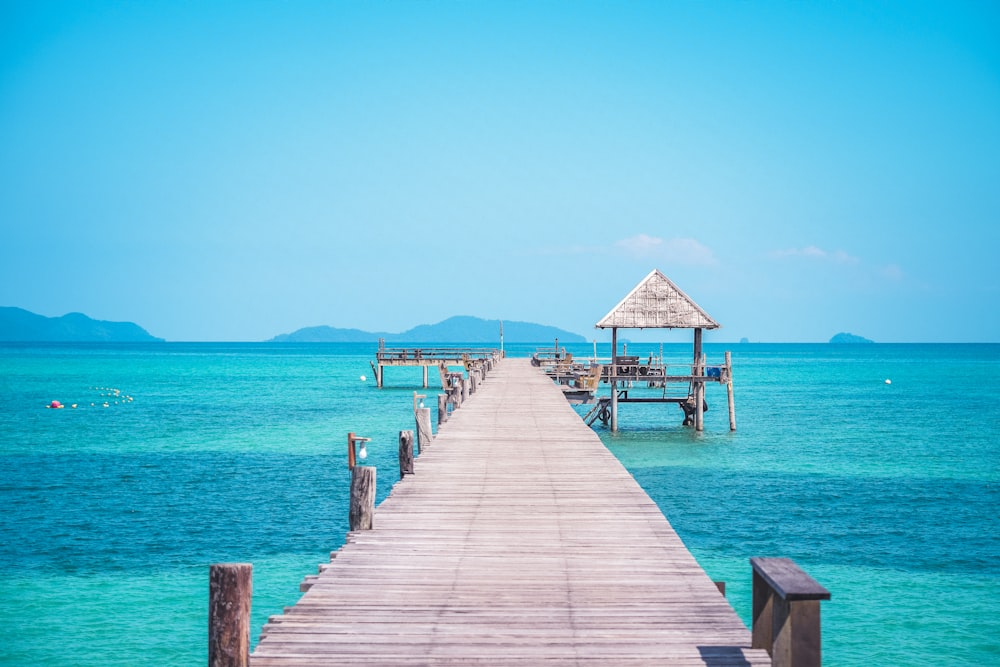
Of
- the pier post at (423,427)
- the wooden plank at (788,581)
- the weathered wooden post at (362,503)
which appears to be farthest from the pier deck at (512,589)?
the pier post at (423,427)

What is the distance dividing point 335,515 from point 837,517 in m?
10.8

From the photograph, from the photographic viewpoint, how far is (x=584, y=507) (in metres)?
10.2

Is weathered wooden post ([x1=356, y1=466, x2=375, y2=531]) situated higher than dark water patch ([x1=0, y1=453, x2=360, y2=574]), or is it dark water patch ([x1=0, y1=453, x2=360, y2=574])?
weathered wooden post ([x1=356, y1=466, x2=375, y2=531])

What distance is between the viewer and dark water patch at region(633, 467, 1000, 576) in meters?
16.4

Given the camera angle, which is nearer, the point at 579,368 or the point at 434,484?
the point at 434,484

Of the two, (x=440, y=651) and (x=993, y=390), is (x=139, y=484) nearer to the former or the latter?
(x=440, y=651)

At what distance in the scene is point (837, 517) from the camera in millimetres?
19375

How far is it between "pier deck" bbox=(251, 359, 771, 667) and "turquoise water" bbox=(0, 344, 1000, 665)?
4.32 m

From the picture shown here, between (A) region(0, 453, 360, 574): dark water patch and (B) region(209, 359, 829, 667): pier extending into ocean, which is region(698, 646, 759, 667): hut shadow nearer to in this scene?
(B) region(209, 359, 829, 667): pier extending into ocean

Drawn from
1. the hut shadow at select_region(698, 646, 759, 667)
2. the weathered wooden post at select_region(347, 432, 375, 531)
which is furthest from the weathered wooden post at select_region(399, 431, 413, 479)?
the hut shadow at select_region(698, 646, 759, 667)

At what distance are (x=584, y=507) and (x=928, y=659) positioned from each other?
538 cm

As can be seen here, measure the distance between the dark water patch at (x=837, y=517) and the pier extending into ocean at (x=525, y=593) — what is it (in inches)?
277

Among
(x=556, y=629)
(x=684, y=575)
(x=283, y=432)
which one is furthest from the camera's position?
(x=283, y=432)

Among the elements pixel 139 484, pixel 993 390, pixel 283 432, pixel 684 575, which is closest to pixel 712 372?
pixel 283 432
